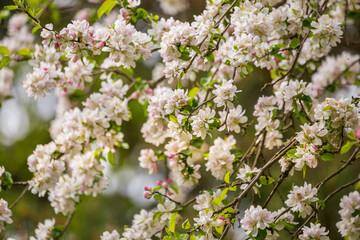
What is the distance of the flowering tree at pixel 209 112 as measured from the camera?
1485 millimetres

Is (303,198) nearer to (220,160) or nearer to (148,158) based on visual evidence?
(220,160)

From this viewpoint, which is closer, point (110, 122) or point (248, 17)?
point (248, 17)

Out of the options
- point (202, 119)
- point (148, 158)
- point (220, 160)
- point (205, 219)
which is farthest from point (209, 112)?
point (148, 158)

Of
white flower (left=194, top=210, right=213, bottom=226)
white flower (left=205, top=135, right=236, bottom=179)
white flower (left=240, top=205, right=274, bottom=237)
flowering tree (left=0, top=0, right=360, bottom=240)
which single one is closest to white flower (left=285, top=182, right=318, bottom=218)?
flowering tree (left=0, top=0, right=360, bottom=240)

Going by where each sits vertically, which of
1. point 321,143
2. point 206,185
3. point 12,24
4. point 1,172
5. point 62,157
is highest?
point 12,24

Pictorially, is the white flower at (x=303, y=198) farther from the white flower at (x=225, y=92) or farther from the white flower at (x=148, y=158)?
the white flower at (x=148, y=158)

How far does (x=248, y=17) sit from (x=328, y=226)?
180 cm

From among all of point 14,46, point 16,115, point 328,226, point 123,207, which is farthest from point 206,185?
point 16,115

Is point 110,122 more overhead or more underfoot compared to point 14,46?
more underfoot

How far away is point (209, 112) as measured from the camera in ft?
4.96

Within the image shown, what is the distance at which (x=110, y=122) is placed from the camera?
2115mm

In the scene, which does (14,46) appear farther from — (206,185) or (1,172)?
(206,185)

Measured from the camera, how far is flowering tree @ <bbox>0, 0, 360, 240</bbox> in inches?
58.5

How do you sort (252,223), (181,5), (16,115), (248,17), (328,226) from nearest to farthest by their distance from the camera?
1. (252,223)
2. (248,17)
3. (328,226)
4. (181,5)
5. (16,115)
